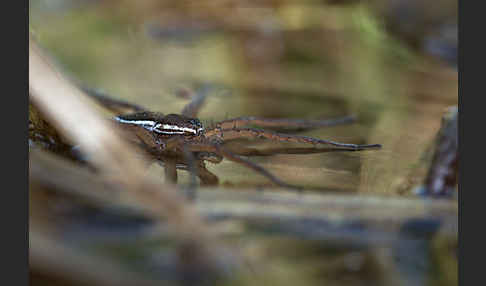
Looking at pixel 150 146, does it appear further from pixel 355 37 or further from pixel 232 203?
pixel 355 37

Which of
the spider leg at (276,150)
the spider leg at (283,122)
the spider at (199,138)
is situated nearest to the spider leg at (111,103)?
Result: the spider at (199,138)

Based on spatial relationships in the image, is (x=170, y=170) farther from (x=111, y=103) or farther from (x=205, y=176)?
(x=111, y=103)

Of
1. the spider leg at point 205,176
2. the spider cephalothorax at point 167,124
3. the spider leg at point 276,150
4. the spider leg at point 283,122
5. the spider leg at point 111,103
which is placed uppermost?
the spider leg at point 111,103

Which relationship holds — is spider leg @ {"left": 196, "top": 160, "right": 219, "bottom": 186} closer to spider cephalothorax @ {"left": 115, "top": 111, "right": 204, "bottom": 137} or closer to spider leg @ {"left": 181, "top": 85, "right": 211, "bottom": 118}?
spider cephalothorax @ {"left": 115, "top": 111, "right": 204, "bottom": 137}

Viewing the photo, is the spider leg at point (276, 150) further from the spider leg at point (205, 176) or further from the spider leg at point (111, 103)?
the spider leg at point (111, 103)

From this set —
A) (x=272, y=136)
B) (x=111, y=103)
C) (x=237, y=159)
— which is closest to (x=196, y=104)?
(x=111, y=103)

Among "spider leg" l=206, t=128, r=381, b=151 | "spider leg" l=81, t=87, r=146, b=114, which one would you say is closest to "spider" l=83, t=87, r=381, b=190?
"spider leg" l=206, t=128, r=381, b=151
